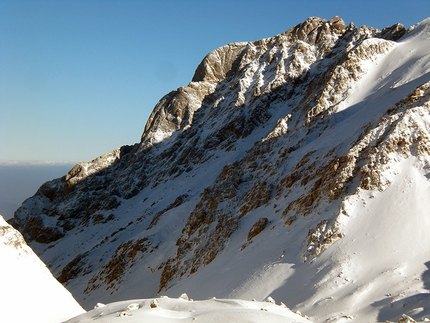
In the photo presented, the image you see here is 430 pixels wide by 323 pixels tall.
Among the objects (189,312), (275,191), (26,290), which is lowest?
(275,191)

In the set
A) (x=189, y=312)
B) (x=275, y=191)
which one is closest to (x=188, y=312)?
(x=189, y=312)

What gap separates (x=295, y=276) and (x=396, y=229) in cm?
872

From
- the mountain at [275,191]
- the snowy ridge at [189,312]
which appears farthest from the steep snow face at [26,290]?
the mountain at [275,191]

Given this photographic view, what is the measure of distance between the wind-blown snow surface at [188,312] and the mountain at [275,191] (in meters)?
7.36

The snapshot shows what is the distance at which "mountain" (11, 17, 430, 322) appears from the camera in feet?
108

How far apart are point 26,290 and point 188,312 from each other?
1104 cm

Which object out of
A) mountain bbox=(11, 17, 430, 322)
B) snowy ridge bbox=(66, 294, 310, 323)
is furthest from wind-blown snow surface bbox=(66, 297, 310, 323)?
mountain bbox=(11, 17, 430, 322)

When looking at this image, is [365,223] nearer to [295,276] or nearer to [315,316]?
[295,276]

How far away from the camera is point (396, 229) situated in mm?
33281

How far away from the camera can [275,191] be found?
53.6 metres

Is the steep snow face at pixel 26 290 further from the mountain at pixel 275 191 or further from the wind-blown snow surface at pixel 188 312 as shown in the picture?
the mountain at pixel 275 191

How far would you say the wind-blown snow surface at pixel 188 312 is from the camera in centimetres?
1905

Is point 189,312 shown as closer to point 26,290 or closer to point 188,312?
point 188,312

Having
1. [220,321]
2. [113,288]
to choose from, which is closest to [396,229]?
[220,321]
